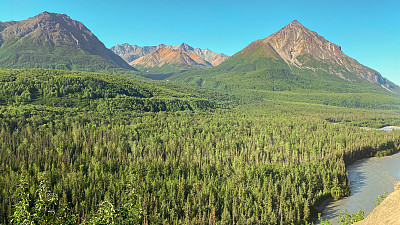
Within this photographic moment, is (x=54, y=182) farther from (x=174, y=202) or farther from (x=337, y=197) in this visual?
(x=337, y=197)

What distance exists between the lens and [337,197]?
4190 inches

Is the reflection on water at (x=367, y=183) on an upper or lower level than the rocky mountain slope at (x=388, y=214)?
lower

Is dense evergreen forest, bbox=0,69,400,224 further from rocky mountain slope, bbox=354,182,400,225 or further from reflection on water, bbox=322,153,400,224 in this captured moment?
rocky mountain slope, bbox=354,182,400,225

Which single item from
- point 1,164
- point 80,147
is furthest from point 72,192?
point 80,147

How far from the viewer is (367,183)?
126 m

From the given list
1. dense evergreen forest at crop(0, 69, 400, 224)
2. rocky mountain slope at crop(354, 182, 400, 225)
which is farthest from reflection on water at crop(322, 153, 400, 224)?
rocky mountain slope at crop(354, 182, 400, 225)

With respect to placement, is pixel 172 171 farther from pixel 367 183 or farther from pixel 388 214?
pixel 367 183

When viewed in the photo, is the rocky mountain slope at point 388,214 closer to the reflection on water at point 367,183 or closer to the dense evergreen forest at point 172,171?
the dense evergreen forest at point 172,171

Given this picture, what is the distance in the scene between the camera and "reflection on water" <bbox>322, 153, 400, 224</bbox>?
321 feet

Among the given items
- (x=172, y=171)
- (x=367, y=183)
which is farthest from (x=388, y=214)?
(x=367, y=183)

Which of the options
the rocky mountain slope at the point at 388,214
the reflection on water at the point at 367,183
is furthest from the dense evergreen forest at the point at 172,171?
the rocky mountain slope at the point at 388,214

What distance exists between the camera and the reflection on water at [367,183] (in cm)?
9788

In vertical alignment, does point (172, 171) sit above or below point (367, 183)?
above

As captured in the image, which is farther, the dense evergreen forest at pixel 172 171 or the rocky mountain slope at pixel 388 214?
the dense evergreen forest at pixel 172 171
